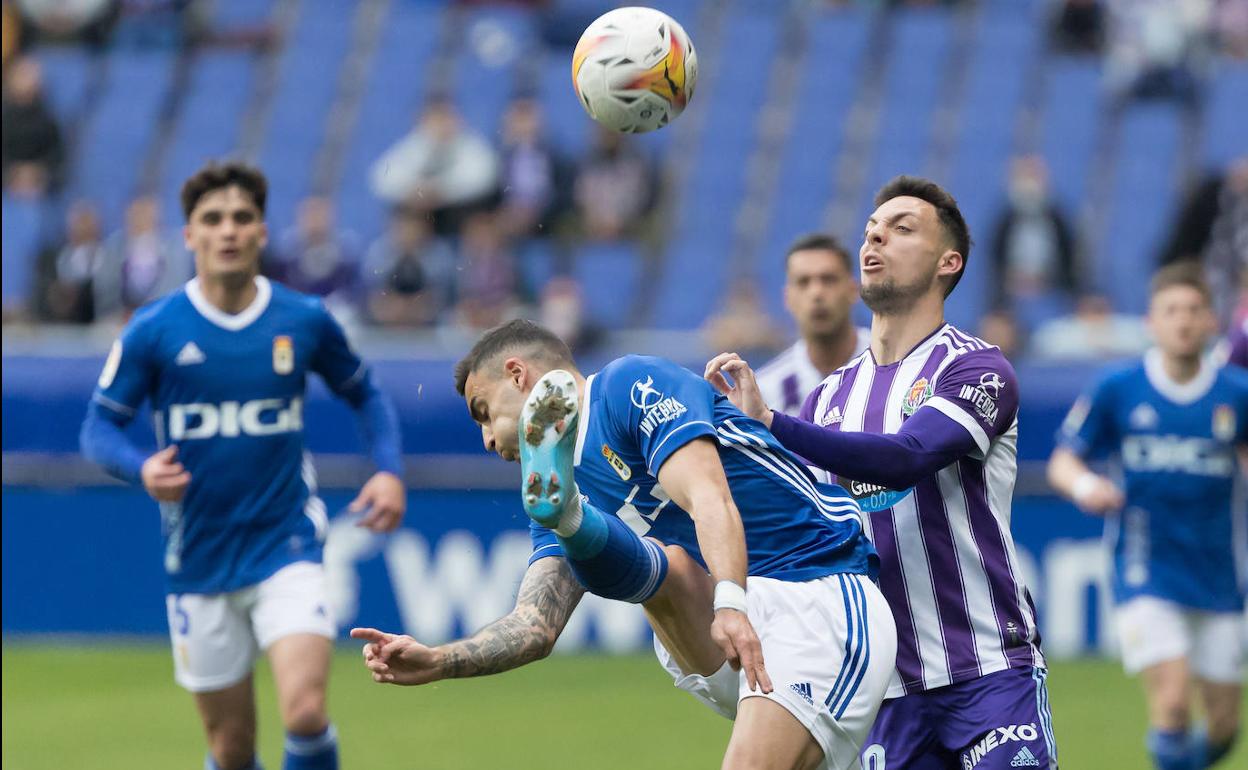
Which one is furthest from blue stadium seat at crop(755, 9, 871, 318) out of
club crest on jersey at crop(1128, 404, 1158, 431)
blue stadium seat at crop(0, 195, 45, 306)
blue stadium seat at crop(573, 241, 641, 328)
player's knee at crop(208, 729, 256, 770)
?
player's knee at crop(208, 729, 256, 770)

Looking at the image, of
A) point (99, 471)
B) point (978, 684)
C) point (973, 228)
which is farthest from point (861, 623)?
point (973, 228)

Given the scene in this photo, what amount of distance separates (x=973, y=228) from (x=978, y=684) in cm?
1174

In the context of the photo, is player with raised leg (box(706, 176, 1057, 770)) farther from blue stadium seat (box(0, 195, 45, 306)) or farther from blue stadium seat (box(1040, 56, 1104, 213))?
blue stadium seat (box(1040, 56, 1104, 213))

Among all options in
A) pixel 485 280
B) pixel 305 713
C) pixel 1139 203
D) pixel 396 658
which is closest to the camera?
pixel 396 658

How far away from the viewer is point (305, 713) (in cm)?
709

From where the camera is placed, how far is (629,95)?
250 inches

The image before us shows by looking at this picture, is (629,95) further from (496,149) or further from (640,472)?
(496,149)

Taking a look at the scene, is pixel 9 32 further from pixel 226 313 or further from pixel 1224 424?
pixel 1224 424

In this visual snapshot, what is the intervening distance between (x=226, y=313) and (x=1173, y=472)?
14.9 ft

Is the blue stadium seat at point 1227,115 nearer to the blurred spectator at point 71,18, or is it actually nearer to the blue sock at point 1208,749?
the blue sock at point 1208,749

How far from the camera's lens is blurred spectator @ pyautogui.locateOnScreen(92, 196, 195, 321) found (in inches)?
590

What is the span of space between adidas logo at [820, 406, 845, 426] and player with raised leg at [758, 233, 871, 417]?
7.24 feet

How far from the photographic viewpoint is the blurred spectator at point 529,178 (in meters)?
15.0

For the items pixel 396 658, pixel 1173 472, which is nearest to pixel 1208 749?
pixel 1173 472
